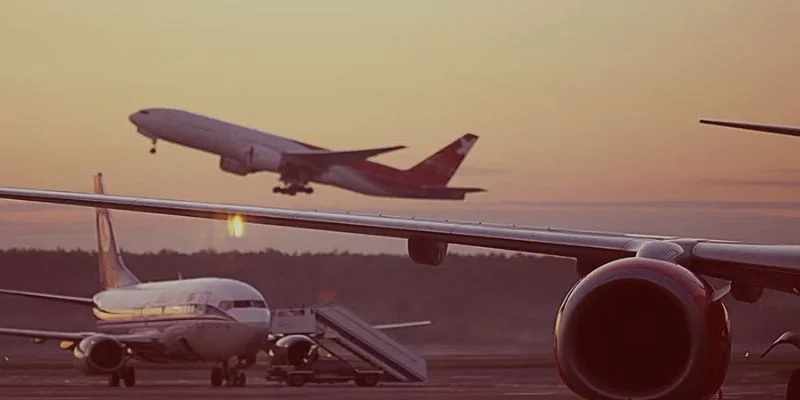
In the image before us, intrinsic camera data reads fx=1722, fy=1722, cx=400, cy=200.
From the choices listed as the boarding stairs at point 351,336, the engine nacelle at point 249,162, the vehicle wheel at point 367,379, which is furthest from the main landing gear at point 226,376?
the engine nacelle at point 249,162

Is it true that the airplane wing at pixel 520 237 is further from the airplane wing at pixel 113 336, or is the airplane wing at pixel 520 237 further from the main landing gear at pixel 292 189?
the main landing gear at pixel 292 189

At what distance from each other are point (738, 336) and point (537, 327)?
17.3 m

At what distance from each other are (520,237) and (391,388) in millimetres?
31260

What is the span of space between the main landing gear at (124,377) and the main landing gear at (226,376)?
7.61ft

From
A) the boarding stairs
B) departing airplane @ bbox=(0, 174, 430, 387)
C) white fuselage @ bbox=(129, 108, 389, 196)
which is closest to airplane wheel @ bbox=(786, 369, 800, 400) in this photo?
the boarding stairs

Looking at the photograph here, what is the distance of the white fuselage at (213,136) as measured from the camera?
86812mm

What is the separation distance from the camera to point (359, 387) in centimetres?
4403

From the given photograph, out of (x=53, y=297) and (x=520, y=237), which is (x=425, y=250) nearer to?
(x=520, y=237)

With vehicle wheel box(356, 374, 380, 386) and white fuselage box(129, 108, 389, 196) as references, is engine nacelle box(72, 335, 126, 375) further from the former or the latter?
white fuselage box(129, 108, 389, 196)

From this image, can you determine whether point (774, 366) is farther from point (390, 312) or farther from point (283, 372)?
point (390, 312)

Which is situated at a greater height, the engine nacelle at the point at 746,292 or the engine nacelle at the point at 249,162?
the engine nacelle at the point at 746,292

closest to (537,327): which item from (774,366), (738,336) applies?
(738,336)

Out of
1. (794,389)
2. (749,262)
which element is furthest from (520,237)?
(794,389)

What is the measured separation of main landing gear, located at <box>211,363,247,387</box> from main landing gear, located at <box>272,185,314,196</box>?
3706 cm
